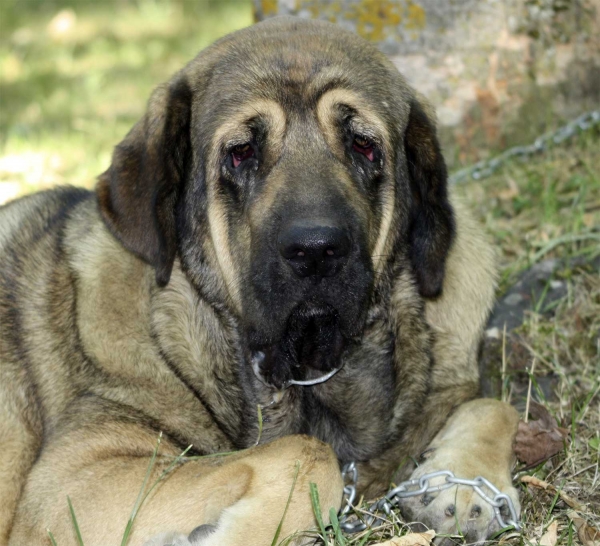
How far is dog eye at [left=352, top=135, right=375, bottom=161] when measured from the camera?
412 cm

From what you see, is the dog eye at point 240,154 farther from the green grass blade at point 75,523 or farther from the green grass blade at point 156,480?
the green grass blade at point 75,523

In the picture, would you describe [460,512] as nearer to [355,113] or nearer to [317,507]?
[317,507]

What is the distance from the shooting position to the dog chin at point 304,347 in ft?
12.7

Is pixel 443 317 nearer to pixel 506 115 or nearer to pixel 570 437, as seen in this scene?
pixel 570 437

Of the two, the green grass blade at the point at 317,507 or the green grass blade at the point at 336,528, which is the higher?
the green grass blade at the point at 317,507

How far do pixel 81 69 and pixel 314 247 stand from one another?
935cm

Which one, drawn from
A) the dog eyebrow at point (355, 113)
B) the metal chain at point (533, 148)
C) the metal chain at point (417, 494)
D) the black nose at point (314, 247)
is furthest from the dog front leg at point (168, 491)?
the metal chain at point (533, 148)

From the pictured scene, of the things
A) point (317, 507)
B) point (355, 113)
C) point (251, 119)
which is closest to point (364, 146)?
point (355, 113)

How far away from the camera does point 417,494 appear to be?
3895 mm

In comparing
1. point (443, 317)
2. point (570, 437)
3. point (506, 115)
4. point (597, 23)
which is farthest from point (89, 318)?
point (597, 23)

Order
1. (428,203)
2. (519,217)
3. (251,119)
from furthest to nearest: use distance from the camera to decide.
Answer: (519,217)
(428,203)
(251,119)

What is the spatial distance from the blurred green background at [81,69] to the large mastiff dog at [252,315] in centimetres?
374

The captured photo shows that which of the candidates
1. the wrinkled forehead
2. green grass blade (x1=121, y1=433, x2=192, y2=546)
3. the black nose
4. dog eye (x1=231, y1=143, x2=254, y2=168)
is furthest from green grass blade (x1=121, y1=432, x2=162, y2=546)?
the wrinkled forehead

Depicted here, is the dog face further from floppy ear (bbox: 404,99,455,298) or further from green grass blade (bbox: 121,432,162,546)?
green grass blade (bbox: 121,432,162,546)
